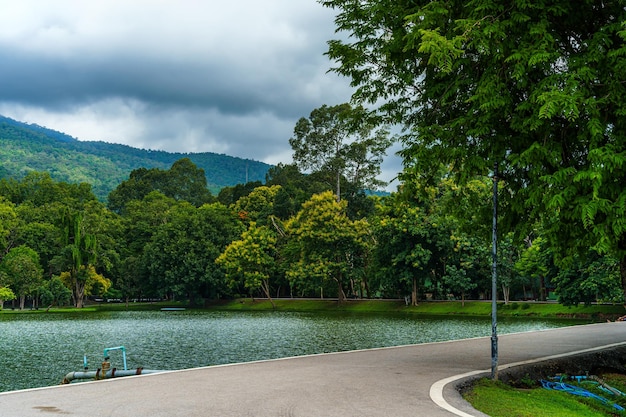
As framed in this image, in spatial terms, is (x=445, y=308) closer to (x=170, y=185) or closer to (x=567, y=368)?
(x=567, y=368)

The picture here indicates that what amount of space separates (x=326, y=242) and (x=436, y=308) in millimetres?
13604

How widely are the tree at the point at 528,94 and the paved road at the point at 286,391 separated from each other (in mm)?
3876

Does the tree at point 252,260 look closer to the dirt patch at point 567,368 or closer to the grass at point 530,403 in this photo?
the dirt patch at point 567,368

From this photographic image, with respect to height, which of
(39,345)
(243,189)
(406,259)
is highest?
(243,189)

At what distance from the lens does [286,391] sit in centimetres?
1041

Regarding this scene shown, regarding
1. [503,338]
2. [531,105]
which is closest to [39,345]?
[503,338]

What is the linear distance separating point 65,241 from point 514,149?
6919 centimetres

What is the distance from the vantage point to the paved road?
890 cm

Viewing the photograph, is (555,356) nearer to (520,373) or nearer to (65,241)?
(520,373)

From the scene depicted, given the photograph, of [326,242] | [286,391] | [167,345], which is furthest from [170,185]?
[286,391]

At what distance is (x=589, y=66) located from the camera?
11859 mm

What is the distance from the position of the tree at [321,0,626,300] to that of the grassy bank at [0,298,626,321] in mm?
32516

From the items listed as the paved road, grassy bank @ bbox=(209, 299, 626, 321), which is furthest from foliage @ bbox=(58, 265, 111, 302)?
the paved road

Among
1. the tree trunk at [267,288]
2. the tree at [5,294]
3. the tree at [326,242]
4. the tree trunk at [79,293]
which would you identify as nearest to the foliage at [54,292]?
the tree trunk at [79,293]
